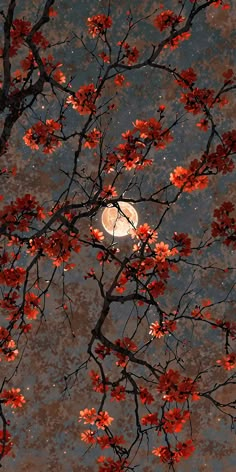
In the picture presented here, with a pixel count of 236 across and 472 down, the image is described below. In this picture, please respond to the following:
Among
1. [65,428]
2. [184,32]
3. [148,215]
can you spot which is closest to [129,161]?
[184,32]

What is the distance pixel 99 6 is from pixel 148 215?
3.92m

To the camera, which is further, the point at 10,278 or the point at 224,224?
the point at 10,278

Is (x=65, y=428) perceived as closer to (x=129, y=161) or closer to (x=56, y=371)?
(x=56, y=371)

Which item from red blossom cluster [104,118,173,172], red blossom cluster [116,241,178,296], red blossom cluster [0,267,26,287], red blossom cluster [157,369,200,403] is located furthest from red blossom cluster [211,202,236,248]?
red blossom cluster [0,267,26,287]

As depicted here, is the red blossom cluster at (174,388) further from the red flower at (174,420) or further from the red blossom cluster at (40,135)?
the red blossom cluster at (40,135)

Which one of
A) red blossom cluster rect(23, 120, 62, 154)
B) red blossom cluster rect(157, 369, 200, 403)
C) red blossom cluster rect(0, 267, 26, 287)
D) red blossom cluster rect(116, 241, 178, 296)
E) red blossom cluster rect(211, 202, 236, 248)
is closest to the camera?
red blossom cluster rect(157, 369, 200, 403)

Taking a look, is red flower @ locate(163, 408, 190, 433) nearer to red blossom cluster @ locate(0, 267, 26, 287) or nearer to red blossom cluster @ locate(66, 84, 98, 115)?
red blossom cluster @ locate(0, 267, 26, 287)

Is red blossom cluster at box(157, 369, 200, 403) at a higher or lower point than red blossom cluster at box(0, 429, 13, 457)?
lower

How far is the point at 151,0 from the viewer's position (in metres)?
10.3

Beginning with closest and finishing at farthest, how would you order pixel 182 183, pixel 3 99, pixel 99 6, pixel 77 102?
pixel 3 99 → pixel 182 183 → pixel 77 102 → pixel 99 6

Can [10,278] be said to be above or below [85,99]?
below

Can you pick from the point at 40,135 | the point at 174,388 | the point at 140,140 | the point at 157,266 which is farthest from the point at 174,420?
the point at 40,135

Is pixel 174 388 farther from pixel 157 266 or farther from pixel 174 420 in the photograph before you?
pixel 157 266

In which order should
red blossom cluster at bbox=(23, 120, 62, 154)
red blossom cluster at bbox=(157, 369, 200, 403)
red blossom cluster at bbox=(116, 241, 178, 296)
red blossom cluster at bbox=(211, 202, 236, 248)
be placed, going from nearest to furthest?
red blossom cluster at bbox=(157, 369, 200, 403) < red blossom cluster at bbox=(211, 202, 236, 248) < red blossom cluster at bbox=(116, 241, 178, 296) < red blossom cluster at bbox=(23, 120, 62, 154)
